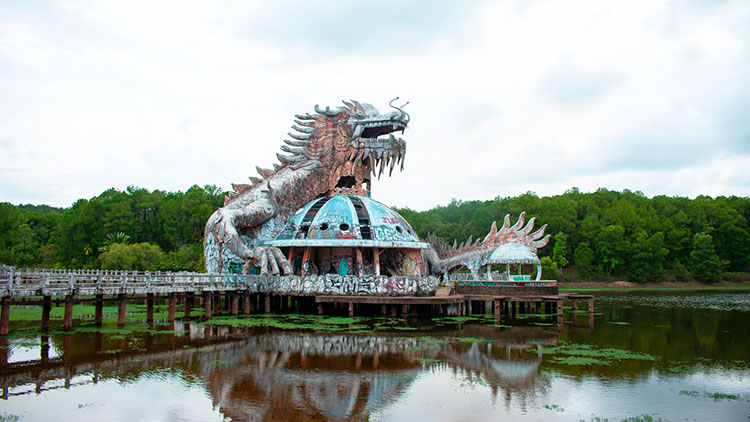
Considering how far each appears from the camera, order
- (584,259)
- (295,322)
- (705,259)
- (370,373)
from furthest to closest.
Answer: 1. (705,259)
2. (584,259)
3. (295,322)
4. (370,373)

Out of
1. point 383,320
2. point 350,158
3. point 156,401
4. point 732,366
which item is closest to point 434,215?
point 350,158

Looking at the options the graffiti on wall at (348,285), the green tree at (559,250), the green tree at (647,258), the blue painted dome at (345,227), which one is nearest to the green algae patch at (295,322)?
the graffiti on wall at (348,285)

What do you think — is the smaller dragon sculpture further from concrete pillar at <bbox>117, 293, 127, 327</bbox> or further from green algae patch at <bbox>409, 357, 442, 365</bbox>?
concrete pillar at <bbox>117, 293, 127, 327</bbox>

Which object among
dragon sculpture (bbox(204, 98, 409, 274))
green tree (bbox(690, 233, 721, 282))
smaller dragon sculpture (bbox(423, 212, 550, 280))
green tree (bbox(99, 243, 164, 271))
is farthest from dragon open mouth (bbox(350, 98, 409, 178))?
green tree (bbox(690, 233, 721, 282))

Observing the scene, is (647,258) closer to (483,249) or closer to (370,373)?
(483,249)

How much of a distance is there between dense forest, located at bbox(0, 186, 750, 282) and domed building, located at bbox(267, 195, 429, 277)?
24.7 meters

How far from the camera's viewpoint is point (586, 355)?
60.9 feet

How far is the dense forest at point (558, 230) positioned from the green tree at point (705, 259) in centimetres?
12

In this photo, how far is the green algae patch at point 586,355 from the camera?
1755 centimetres

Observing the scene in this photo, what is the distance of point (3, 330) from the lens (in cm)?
1995

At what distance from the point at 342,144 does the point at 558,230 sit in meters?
45.0

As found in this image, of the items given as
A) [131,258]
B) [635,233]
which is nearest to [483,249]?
[131,258]

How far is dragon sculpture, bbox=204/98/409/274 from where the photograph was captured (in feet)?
111

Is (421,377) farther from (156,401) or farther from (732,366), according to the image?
(732,366)
